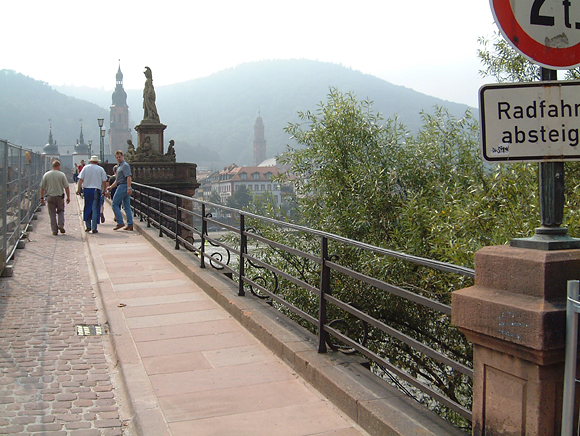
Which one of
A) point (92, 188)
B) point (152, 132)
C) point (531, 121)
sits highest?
point (152, 132)

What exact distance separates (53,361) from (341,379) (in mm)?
2579

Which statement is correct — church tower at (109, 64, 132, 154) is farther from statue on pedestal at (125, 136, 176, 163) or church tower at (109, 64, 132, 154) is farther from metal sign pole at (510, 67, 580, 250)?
metal sign pole at (510, 67, 580, 250)

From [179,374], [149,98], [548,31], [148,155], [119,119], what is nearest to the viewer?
[548,31]

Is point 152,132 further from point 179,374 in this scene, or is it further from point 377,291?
point 179,374

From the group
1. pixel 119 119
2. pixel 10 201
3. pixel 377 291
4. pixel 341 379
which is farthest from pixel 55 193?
pixel 119 119

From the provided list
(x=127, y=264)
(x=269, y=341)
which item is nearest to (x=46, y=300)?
(x=127, y=264)

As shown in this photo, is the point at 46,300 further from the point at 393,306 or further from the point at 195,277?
the point at 393,306

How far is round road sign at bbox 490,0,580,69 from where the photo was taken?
2525 mm

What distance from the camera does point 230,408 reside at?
4008 mm

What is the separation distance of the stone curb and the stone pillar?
0.56 metres

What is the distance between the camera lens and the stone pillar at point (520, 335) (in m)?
2.52

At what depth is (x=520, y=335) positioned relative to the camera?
2578 mm

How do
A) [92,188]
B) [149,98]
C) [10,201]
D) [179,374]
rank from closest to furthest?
1. [179,374]
2. [10,201]
3. [92,188]
4. [149,98]

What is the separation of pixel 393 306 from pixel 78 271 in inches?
197
